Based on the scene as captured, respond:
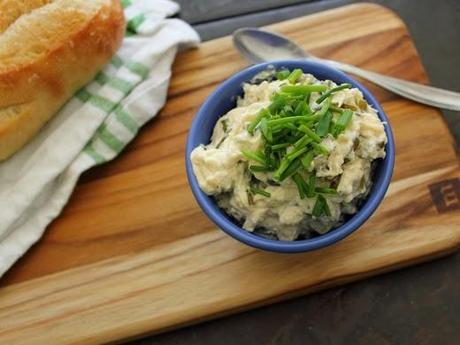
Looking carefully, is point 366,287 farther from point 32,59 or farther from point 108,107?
point 32,59

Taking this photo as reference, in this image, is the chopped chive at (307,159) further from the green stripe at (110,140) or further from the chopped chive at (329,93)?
the green stripe at (110,140)

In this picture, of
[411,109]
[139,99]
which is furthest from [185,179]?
[411,109]

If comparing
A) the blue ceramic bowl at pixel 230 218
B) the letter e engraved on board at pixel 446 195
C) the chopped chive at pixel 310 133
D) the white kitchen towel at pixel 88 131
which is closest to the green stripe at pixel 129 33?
the white kitchen towel at pixel 88 131

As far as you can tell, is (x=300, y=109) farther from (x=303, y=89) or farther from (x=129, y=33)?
(x=129, y=33)

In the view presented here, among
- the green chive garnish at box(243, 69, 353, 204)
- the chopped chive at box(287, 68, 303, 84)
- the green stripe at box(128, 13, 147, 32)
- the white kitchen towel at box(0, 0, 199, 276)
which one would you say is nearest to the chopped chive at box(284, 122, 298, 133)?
the green chive garnish at box(243, 69, 353, 204)

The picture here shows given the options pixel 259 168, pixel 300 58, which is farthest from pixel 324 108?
pixel 300 58
